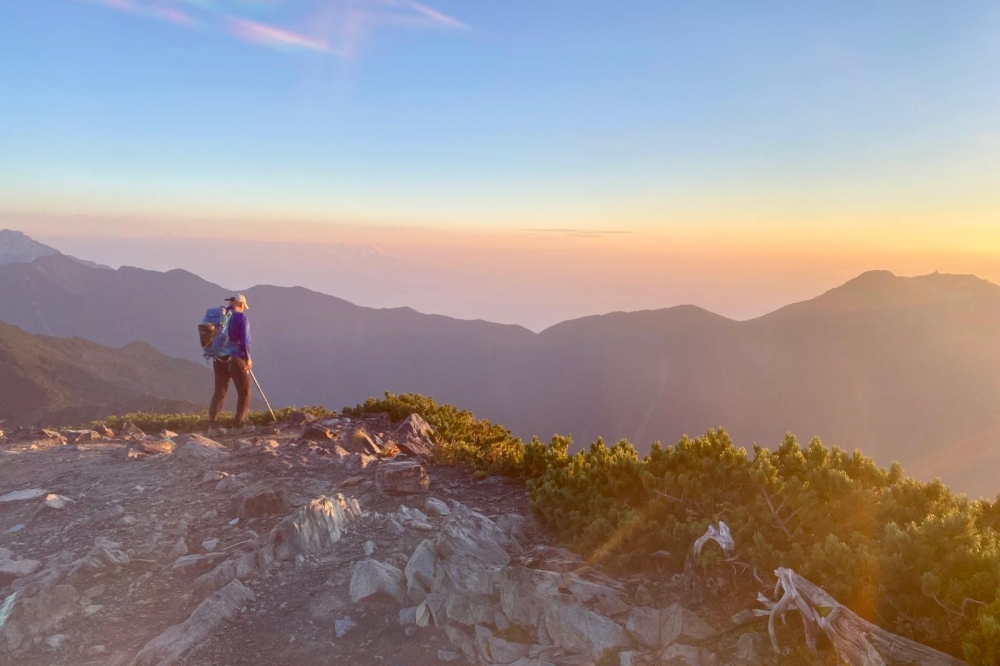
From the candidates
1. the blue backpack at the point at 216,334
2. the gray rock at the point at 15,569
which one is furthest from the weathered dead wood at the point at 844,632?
the blue backpack at the point at 216,334

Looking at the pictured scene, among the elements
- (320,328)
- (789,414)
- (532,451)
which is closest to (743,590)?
(532,451)

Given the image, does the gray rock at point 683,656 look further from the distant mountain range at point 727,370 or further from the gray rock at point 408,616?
the distant mountain range at point 727,370

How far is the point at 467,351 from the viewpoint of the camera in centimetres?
16338

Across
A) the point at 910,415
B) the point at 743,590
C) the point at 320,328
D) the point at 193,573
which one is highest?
the point at 743,590

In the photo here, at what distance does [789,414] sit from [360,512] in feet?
352

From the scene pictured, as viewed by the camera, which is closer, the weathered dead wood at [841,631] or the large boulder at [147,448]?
the weathered dead wood at [841,631]

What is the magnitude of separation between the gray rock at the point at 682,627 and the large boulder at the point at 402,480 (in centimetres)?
487

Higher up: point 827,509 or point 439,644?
point 827,509

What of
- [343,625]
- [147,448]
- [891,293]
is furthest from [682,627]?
[891,293]

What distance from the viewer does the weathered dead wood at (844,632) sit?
4707mm

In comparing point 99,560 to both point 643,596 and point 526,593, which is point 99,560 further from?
point 643,596

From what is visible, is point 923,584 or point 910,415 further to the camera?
point 910,415

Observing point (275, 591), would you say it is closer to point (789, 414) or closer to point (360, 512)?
point (360, 512)

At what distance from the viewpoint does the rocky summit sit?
5852 millimetres
